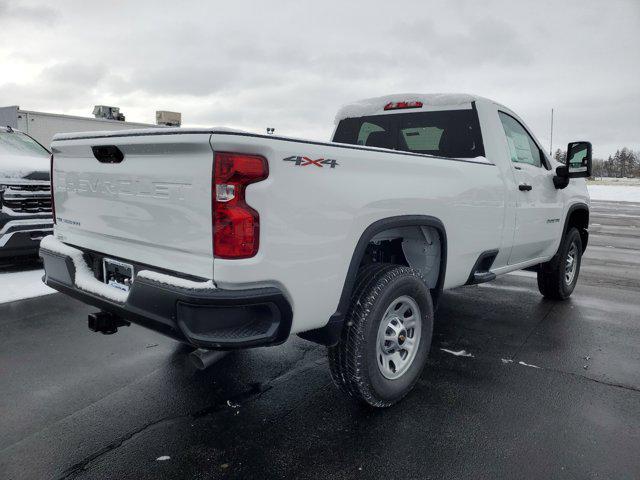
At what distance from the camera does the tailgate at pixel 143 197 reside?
7.18 feet

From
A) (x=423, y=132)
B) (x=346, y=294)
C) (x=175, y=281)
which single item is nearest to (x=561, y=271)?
(x=423, y=132)

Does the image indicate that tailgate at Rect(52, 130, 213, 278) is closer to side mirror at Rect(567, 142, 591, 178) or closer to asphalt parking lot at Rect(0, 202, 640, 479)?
asphalt parking lot at Rect(0, 202, 640, 479)

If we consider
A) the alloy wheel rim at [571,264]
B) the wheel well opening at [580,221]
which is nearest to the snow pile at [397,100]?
the wheel well opening at [580,221]

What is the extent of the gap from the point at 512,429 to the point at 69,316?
3941mm

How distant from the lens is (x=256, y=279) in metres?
2.17

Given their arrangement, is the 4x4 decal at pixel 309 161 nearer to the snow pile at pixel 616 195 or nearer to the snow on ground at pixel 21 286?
the snow on ground at pixel 21 286

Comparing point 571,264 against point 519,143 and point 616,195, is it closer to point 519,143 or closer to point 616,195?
point 519,143

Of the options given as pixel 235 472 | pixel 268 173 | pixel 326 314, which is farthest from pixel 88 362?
pixel 268 173

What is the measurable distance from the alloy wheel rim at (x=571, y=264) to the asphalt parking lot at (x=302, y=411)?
1170 millimetres

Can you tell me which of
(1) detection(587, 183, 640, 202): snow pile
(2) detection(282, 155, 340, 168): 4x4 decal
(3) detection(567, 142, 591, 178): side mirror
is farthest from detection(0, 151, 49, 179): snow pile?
(1) detection(587, 183, 640, 202): snow pile

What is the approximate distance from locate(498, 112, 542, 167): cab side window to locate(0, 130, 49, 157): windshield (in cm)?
648

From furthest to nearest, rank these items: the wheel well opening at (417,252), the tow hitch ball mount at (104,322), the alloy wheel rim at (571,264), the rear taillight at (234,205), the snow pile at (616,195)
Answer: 1. the snow pile at (616,195)
2. the alloy wheel rim at (571,264)
3. the wheel well opening at (417,252)
4. the tow hitch ball mount at (104,322)
5. the rear taillight at (234,205)

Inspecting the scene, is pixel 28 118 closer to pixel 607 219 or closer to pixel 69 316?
pixel 69 316

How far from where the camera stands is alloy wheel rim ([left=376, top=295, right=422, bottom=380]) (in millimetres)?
2936
